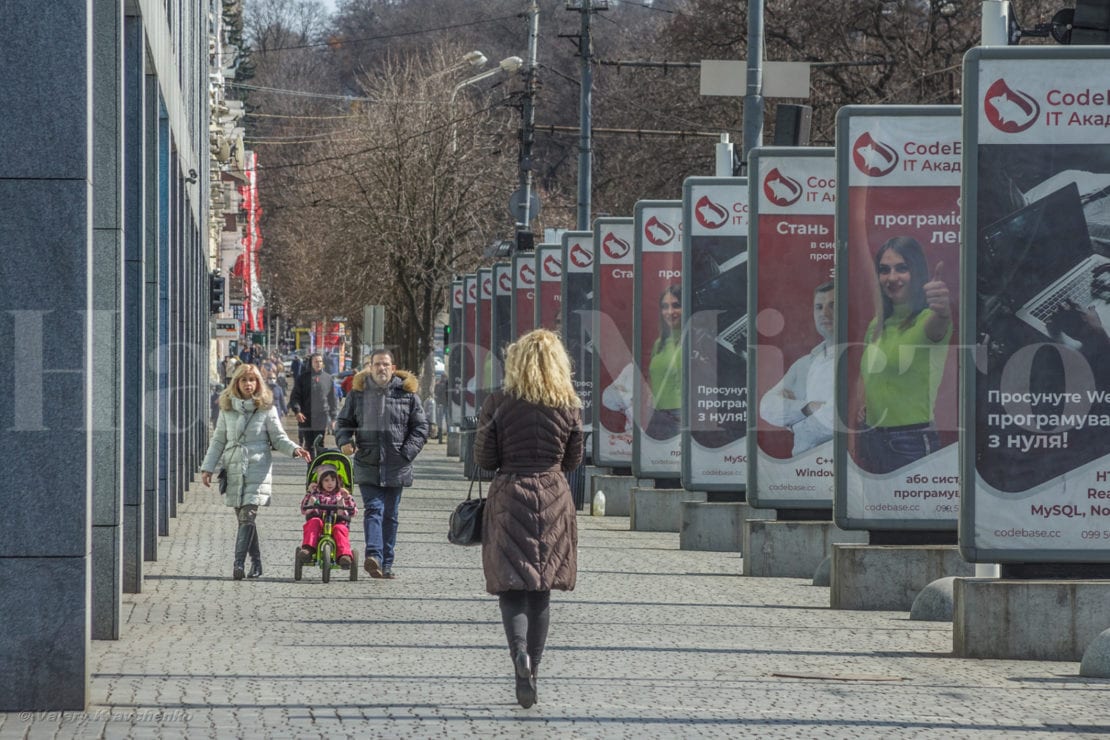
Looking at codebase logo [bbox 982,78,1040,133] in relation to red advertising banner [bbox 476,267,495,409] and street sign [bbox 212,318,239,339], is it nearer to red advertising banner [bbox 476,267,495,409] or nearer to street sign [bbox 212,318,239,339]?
red advertising banner [bbox 476,267,495,409]

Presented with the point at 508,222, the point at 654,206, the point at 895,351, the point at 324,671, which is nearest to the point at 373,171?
the point at 508,222

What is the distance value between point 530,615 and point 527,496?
1.76ft

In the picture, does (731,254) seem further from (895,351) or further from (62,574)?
(62,574)

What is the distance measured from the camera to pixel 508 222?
59062 millimetres

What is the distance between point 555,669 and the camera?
36.0 ft

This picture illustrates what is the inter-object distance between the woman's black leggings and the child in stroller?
6406 millimetres

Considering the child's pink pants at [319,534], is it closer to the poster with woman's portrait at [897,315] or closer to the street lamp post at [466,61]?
the poster with woman's portrait at [897,315]

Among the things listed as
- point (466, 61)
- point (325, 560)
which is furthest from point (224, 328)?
point (325, 560)

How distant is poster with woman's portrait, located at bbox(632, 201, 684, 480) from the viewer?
22.2 m

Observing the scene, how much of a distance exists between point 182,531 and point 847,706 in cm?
1281

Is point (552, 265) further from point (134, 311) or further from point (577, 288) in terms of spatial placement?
point (134, 311)

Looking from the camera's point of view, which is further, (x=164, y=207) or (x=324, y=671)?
(x=164, y=207)

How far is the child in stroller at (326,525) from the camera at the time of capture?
Result: 1619cm

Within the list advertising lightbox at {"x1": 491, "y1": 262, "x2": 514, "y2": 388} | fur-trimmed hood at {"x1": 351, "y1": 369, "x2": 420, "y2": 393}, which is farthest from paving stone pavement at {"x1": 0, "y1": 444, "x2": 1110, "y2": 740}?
advertising lightbox at {"x1": 491, "y1": 262, "x2": 514, "y2": 388}
